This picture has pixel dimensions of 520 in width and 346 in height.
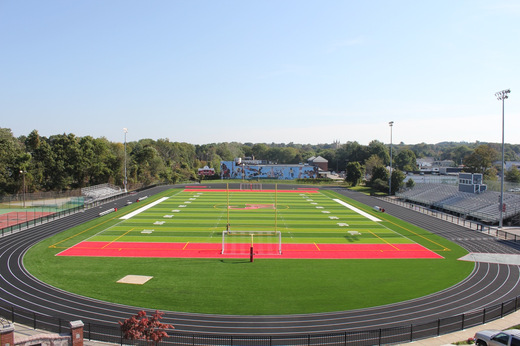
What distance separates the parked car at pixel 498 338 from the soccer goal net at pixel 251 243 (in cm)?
1812

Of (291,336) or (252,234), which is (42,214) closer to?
(252,234)

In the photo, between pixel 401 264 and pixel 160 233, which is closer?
pixel 401 264

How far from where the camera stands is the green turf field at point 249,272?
70.5 feet

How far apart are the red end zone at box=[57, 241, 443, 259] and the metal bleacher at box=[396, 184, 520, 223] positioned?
20.8m

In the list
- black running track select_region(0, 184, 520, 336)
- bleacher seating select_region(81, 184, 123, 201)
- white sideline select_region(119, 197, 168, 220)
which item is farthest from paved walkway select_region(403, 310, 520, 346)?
bleacher seating select_region(81, 184, 123, 201)

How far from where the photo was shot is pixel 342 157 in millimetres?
158125

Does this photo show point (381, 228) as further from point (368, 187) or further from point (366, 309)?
point (368, 187)

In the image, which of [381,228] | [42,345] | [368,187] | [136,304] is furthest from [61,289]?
[368,187]

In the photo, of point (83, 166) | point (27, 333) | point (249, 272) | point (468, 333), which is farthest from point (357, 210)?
point (83, 166)

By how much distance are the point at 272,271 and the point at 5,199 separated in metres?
52.2

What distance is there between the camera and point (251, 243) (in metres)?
35.4

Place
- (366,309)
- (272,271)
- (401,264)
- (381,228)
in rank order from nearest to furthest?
(366,309), (272,271), (401,264), (381,228)

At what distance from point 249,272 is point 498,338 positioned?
51.2 ft

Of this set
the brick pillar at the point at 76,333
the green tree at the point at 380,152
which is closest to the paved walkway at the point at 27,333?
the brick pillar at the point at 76,333
